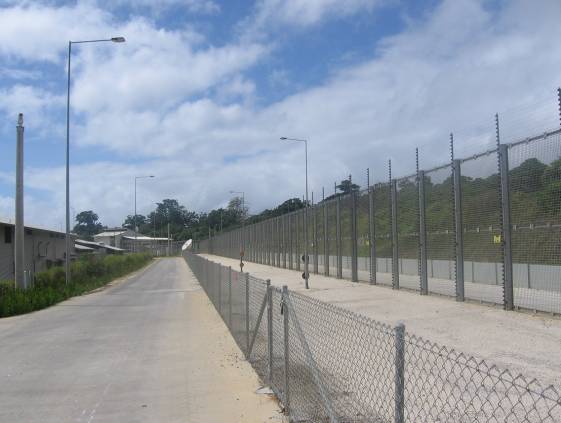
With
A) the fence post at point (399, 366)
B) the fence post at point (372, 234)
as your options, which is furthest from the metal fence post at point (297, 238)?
the fence post at point (399, 366)

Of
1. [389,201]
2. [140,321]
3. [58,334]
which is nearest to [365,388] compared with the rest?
[58,334]

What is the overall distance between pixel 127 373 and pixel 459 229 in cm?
887

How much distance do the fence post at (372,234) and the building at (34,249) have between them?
12.8m

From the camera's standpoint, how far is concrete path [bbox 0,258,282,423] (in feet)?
20.8

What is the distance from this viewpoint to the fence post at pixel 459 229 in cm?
1391

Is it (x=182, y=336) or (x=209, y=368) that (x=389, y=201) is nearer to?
(x=182, y=336)

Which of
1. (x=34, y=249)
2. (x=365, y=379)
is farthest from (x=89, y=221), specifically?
(x=365, y=379)

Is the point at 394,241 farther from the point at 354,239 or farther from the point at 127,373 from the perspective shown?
the point at 127,373

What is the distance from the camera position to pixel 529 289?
40.0ft

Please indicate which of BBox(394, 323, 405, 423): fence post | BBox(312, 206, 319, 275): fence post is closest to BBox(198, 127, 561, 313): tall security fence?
BBox(312, 206, 319, 275): fence post

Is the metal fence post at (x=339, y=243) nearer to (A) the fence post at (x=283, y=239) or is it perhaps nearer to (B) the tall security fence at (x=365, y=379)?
(A) the fence post at (x=283, y=239)

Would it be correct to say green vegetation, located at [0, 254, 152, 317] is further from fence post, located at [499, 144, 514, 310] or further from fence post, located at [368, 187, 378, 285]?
fence post, located at [499, 144, 514, 310]

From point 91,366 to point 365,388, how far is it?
479cm

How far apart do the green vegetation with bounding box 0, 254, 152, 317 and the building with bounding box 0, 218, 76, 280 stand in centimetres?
115
